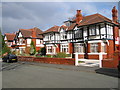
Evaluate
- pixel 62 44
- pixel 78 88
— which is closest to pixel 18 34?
pixel 62 44

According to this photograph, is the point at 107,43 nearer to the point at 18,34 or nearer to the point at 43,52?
the point at 43,52

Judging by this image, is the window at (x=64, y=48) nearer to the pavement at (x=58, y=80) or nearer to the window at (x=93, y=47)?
the window at (x=93, y=47)

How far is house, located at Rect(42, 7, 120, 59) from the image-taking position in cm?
2148

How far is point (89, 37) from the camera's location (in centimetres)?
2323

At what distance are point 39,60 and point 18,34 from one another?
74.5ft

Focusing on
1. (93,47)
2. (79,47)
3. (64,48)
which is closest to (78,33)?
(79,47)

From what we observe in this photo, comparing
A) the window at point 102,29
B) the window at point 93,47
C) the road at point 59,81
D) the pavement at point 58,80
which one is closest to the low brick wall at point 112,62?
the pavement at point 58,80

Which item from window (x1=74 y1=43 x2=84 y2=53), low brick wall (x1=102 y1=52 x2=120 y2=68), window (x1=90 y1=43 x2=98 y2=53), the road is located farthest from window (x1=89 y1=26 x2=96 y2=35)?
the road

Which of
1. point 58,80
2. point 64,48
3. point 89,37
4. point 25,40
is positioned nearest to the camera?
point 58,80

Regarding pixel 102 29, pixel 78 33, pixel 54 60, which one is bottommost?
pixel 54 60

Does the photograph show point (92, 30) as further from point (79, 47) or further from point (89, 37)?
point (79, 47)

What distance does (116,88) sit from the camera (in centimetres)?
680

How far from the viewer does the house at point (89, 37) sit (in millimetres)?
21484

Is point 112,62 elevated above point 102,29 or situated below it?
below
